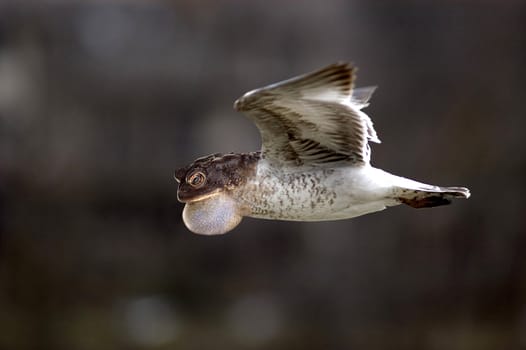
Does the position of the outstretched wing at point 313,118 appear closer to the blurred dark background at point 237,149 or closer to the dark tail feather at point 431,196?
the dark tail feather at point 431,196

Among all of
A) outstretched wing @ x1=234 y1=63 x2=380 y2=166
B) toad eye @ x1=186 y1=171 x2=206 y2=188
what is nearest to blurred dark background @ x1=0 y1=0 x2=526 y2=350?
outstretched wing @ x1=234 y1=63 x2=380 y2=166

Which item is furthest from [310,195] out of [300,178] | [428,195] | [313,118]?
[428,195]

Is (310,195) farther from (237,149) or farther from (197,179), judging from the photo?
(237,149)

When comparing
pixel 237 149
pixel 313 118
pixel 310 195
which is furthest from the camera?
pixel 237 149

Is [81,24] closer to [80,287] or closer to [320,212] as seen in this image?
[80,287]

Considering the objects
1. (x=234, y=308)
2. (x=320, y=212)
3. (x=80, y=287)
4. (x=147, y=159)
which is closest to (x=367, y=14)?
(x=147, y=159)

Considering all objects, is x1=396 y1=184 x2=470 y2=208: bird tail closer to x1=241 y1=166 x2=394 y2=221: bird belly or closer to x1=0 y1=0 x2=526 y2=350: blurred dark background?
x1=241 y1=166 x2=394 y2=221: bird belly

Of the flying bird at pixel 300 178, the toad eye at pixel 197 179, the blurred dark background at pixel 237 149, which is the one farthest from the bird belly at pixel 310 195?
the blurred dark background at pixel 237 149
